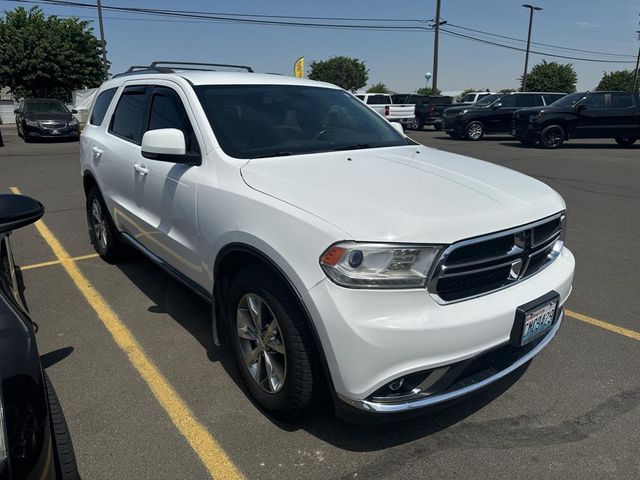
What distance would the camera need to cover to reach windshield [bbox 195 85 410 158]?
326 centimetres

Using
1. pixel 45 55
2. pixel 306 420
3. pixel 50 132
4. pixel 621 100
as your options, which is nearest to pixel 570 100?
pixel 621 100

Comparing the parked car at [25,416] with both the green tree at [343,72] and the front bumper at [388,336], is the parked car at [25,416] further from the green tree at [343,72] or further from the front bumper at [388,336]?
the green tree at [343,72]

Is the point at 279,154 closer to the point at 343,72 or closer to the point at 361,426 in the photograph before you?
the point at 361,426

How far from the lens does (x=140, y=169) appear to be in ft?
12.9

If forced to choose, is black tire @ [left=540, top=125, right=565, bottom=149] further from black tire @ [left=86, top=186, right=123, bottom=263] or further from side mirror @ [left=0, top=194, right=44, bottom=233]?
side mirror @ [left=0, top=194, right=44, bottom=233]

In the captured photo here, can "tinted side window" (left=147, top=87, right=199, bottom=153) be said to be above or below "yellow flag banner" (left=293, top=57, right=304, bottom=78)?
below

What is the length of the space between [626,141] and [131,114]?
721 inches

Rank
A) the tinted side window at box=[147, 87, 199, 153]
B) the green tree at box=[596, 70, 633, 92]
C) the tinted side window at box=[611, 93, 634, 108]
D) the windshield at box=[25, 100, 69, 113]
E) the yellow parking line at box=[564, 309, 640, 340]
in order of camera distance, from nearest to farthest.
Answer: the tinted side window at box=[147, 87, 199, 153], the yellow parking line at box=[564, 309, 640, 340], the tinted side window at box=[611, 93, 634, 108], the windshield at box=[25, 100, 69, 113], the green tree at box=[596, 70, 633, 92]

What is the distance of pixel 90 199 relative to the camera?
218 inches

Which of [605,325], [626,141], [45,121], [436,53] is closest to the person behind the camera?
[605,325]

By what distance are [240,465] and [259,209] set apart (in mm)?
1229

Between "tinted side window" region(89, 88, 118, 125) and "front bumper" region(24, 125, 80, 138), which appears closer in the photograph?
"tinted side window" region(89, 88, 118, 125)

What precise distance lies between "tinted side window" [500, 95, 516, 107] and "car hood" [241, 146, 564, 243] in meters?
18.6

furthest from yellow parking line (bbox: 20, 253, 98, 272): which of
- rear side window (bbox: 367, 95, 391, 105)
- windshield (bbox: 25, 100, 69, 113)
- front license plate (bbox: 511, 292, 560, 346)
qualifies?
rear side window (bbox: 367, 95, 391, 105)
